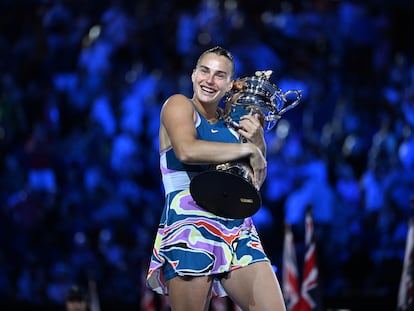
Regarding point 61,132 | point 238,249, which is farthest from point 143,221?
point 238,249

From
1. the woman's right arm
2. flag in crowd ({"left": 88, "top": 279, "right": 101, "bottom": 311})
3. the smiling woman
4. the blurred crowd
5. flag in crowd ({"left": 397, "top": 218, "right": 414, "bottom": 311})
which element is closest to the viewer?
the woman's right arm

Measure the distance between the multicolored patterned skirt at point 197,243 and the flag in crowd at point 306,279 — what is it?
2.14 meters

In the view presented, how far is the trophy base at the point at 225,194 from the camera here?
135 inches

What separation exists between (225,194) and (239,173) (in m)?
0.11

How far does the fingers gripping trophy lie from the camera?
345 cm

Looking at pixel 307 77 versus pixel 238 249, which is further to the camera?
pixel 307 77

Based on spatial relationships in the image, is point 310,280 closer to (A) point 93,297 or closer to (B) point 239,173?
(A) point 93,297

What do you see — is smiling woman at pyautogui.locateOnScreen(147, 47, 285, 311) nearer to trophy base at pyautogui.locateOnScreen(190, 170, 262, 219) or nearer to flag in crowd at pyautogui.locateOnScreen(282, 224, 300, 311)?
trophy base at pyautogui.locateOnScreen(190, 170, 262, 219)

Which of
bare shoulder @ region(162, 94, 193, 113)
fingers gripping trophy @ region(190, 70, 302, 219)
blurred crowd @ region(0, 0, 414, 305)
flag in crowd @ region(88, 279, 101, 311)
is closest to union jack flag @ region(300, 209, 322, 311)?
blurred crowd @ region(0, 0, 414, 305)

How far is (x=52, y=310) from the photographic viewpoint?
23.1 ft

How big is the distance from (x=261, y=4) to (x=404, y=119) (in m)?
2.32

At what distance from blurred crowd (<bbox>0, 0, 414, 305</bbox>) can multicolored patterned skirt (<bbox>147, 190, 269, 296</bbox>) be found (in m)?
3.67

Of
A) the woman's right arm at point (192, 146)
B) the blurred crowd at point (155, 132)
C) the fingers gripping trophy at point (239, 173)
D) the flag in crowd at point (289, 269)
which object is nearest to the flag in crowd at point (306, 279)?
the flag in crowd at point (289, 269)

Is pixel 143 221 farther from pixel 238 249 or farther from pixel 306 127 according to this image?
pixel 238 249
